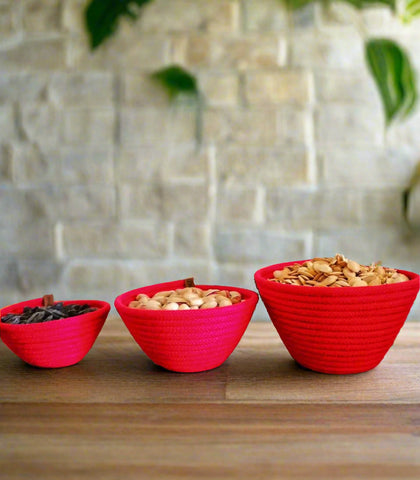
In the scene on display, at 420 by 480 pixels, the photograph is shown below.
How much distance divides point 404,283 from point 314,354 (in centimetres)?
16

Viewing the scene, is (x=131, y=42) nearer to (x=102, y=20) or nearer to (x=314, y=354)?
(x=102, y=20)

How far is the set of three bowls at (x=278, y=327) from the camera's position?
68 cm

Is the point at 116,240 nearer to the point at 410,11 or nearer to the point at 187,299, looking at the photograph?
the point at 187,299

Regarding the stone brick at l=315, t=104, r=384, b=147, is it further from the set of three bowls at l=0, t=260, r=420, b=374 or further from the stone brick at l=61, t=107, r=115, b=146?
the set of three bowls at l=0, t=260, r=420, b=374

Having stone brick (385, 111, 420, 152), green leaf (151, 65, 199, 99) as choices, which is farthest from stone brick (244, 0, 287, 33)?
stone brick (385, 111, 420, 152)

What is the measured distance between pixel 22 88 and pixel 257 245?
3.28 feet

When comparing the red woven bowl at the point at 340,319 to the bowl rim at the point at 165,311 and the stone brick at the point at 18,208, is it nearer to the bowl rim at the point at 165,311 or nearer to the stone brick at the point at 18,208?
the bowl rim at the point at 165,311

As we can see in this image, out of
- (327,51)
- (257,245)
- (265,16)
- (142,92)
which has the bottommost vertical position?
(257,245)

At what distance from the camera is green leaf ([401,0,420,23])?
1.67 meters

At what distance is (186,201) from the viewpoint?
1753mm

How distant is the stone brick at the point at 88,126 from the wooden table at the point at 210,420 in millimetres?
1113

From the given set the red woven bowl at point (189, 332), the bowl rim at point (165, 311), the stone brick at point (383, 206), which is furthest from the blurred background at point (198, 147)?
the red woven bowl at point (189, 332)

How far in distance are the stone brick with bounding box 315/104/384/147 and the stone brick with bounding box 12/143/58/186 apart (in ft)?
3.05

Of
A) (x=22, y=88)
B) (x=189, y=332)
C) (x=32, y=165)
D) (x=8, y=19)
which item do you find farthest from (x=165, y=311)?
(x=8, y=19)
